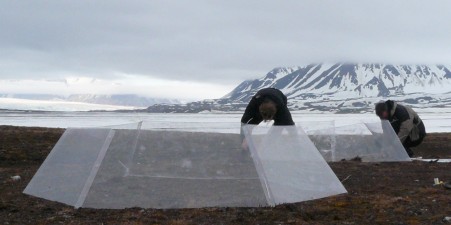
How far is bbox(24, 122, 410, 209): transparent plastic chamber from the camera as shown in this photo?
7.41m

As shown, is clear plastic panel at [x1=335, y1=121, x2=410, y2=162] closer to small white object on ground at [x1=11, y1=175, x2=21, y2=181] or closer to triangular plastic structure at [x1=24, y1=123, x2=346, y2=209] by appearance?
triangular plastic structure at [x1=24, y1=123, x2=346, y2=209]

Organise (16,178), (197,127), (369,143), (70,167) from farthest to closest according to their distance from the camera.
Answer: (369,143) → (16,178) → (197,127) → (70,167)

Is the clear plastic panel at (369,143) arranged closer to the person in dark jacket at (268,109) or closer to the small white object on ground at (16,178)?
the person in dark jacket at (268,109)

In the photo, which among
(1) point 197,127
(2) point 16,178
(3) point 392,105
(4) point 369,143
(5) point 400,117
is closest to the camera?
(1) point 197,127

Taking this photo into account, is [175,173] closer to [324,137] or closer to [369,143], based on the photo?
[324,137]

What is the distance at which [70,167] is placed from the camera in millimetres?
8211

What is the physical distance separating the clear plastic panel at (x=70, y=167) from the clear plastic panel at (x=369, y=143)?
21.3 feet

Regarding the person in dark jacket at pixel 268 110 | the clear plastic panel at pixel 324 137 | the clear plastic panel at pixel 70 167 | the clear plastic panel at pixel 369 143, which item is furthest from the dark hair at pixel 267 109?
the clear plastic panel at pixel 369 143

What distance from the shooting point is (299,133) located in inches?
334

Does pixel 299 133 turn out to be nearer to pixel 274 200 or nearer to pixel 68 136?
pixel 274 200

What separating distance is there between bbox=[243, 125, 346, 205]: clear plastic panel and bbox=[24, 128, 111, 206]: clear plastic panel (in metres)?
2.37

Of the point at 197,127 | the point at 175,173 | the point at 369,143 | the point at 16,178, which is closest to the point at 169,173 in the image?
the point at 175,173

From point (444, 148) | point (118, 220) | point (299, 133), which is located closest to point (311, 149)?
point (299, 133)

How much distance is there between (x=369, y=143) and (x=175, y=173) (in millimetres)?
6294
